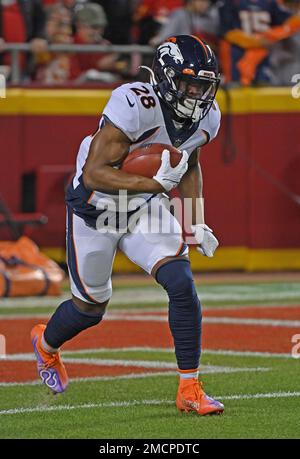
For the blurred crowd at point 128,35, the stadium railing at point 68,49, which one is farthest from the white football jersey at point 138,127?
the blurred crowd at point 128,35

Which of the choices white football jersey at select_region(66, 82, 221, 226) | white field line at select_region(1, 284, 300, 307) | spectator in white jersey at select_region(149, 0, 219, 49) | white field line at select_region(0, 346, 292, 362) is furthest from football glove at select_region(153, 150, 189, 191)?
spectator in white jersey at select_region(149, 0, 219, 49)

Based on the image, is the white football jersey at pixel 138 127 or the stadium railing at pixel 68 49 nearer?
the white football jersey at pixel 138 127

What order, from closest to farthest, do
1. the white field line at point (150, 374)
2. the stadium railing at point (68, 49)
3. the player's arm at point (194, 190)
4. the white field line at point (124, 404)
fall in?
the white field line at point (124, 404) → the player's arm at point (194, 190) → the white field line at point (150, 374) → the stadium railing at point (68, 49)

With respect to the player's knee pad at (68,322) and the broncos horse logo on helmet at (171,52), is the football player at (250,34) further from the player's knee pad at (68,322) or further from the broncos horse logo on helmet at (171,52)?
the player's knee pad at (68,322)

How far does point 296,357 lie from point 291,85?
209 inches

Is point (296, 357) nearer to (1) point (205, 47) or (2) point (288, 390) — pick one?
(2) point (288, 390)

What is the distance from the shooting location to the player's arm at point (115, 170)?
498 cm

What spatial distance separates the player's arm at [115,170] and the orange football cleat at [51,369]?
0.87 meters

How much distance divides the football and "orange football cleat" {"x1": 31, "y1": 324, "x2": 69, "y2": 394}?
3.12 feet

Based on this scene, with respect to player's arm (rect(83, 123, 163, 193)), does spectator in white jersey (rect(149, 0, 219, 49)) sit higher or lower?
lower

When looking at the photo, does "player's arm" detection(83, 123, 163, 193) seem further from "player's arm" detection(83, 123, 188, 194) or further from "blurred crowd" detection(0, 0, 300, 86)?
A: "blurred crowd" detection(0, 0, 300, 86)

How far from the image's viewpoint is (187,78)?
16.7ft

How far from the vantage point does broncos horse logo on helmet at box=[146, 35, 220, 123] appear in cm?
510
